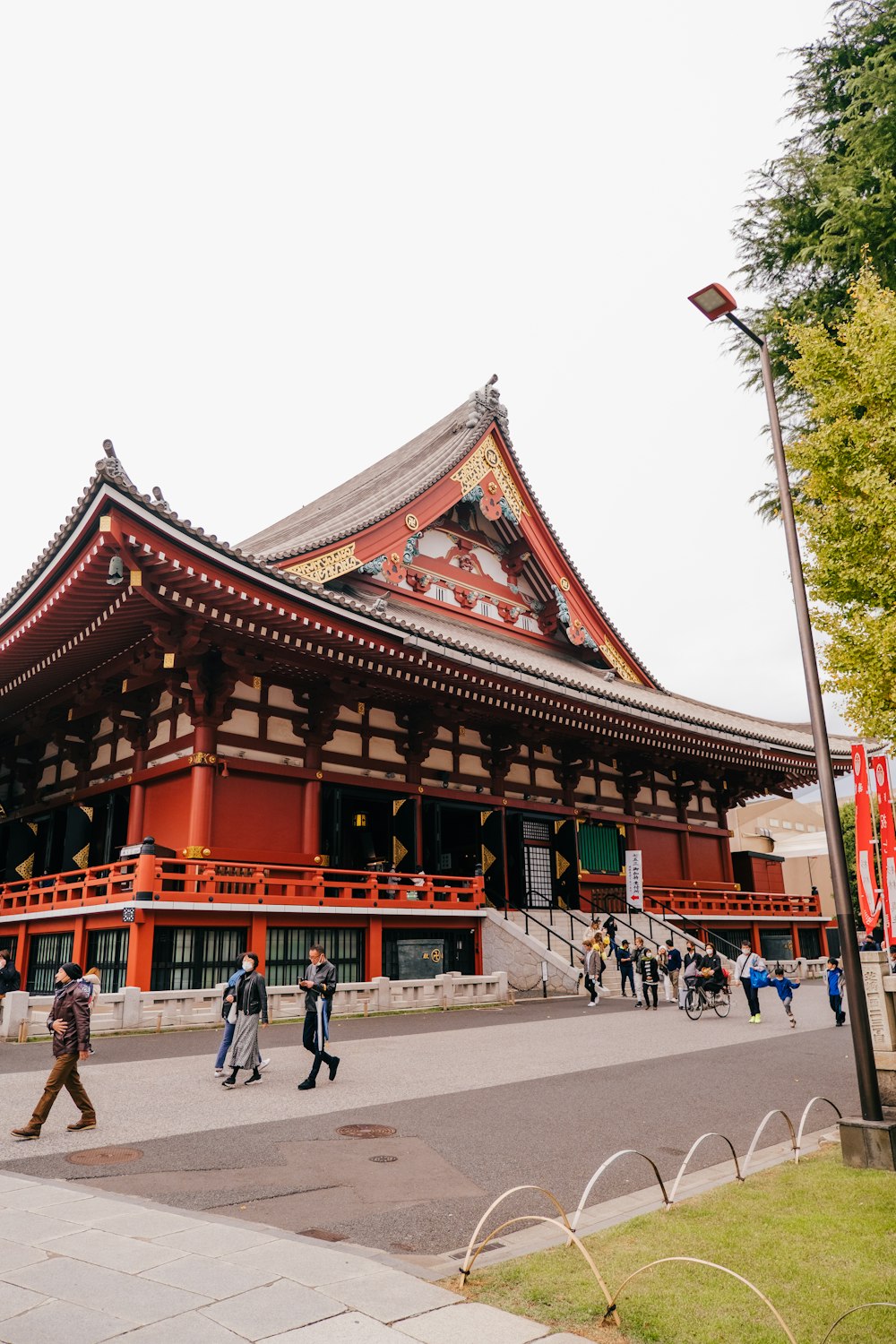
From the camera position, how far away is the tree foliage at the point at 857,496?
41.1ft

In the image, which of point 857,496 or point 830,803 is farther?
point 857,496

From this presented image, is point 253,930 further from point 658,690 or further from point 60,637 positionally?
point 658,690

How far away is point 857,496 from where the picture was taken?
13156mm

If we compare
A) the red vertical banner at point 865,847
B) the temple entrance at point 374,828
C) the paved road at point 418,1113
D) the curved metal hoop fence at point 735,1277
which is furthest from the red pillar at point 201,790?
the curved metal hoop fence at point 735,1277

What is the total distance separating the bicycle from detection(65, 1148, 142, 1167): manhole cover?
11.9m

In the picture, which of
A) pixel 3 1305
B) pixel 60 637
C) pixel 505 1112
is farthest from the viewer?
pixel 60 637

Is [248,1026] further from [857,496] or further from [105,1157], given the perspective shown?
[857,496]

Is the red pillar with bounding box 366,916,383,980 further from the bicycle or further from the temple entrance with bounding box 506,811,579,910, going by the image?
the temple entrance with bounding box 506,811,579,910

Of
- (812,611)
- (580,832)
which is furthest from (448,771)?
(812,611)

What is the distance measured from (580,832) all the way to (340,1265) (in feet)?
74.2

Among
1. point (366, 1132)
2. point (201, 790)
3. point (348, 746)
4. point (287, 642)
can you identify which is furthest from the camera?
point (348, 746)

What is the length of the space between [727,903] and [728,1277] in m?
A: 25.1

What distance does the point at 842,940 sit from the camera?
7.86 m

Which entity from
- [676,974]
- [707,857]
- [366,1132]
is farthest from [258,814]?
Answer: [707,857]
